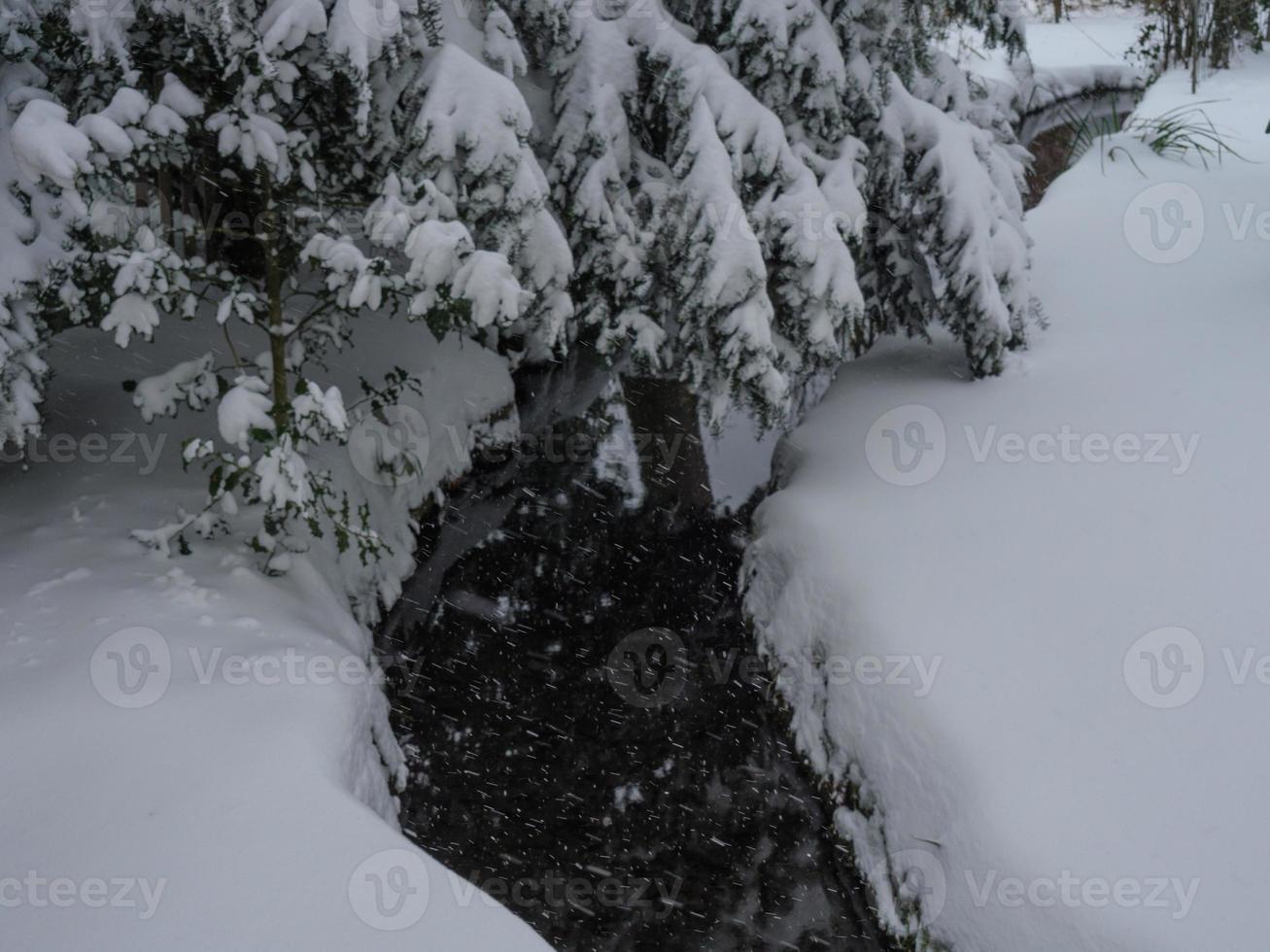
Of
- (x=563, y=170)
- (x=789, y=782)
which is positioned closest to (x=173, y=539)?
(x=563, y=170)

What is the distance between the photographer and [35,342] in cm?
452

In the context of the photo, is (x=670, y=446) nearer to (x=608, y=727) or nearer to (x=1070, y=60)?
(x=608, y=727)

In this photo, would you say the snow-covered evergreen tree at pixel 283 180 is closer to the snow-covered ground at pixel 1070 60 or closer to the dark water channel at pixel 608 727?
the dark water channel at pixel 608 727

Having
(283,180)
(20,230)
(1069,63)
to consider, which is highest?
(1069,63)

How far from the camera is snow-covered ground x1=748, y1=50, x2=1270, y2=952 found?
4023 mm

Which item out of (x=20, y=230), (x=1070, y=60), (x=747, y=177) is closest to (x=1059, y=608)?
(x=747, y=177)

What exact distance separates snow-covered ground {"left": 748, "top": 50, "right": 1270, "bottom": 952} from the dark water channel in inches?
14.8

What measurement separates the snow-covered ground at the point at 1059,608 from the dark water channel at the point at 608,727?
1.23 feet

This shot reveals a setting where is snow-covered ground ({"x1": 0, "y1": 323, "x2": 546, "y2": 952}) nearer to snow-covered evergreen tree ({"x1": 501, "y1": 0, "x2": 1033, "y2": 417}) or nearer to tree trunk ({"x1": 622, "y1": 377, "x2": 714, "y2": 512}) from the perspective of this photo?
snow-covered evergreen tree ({"x1": 501, "y1": 0, "x2": 1033, "y2": 417})

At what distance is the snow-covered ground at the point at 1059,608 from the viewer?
4023 mm

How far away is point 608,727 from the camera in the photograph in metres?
5.96

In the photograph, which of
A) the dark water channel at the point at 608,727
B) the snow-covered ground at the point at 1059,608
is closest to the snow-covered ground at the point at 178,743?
the dark water channel at the point at 608,727

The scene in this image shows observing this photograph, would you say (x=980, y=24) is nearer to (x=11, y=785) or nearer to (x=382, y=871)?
(x=382, y=871)

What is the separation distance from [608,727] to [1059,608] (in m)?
2.68
